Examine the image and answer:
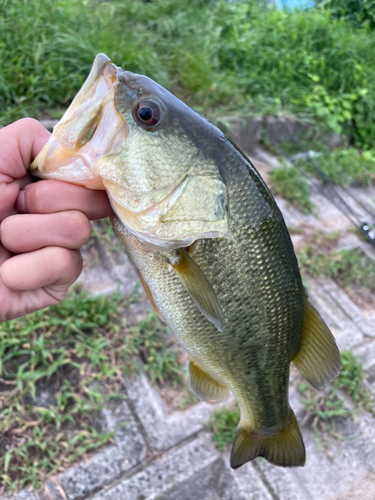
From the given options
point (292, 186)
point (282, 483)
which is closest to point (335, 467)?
point (282, 483)

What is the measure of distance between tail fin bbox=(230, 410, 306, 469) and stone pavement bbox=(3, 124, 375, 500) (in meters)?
0.58

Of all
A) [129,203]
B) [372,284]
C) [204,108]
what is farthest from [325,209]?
[129,203]

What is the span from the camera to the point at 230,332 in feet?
4.19

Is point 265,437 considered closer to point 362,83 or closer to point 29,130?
point 29,130

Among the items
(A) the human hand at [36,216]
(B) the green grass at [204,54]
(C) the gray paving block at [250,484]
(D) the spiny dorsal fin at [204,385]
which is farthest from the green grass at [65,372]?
(B) the green grass at [204,54]

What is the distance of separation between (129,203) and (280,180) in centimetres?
338

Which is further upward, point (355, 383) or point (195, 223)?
point (195, 223)

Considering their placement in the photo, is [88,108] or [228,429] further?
[228,429]

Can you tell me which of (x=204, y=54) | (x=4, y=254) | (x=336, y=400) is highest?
(x=4, y=254)

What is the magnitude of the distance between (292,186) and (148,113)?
129 inches

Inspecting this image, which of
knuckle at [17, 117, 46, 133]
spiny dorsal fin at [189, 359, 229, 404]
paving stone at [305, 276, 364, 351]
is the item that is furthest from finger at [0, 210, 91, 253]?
paving stone at [305, 276, 364, 351]

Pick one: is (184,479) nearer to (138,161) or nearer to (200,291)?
(200,291)

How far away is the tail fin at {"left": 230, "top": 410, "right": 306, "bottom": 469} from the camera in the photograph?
1.51 metres

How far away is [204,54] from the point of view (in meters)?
4.78
